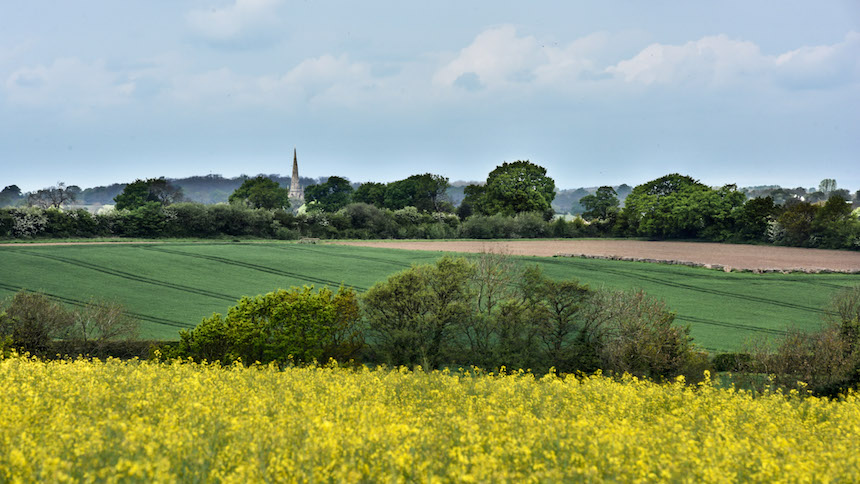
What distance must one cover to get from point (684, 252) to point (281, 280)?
150 ft

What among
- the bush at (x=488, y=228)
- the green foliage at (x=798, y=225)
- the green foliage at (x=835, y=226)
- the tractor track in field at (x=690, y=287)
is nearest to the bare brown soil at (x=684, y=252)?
the green foliage at (x=798, y=225)

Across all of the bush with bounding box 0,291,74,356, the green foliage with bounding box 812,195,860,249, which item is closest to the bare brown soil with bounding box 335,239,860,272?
the green foliage with bounding box 812,195,860,249

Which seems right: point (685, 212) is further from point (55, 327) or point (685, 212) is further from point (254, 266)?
point (55, 327)

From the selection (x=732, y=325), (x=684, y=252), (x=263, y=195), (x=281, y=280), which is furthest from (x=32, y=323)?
(x=263, y=195)

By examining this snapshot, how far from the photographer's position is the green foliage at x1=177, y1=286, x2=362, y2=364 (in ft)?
90.5

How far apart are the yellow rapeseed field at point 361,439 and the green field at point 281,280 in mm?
21438

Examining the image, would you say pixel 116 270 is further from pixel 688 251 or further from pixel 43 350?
pixel 688 251

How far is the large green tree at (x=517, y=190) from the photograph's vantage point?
99.8 m

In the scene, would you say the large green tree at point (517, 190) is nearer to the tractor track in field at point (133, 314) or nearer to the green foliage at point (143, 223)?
the green foliage at point (143, 223)

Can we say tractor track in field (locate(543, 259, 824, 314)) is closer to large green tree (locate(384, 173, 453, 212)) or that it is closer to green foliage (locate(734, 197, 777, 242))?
green foliage (locate(734, 197, 777, 242))

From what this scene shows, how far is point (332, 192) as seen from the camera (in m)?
134

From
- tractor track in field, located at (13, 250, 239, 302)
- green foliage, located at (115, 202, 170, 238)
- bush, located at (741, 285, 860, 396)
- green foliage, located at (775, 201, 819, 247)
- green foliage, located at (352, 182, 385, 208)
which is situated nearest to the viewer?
bush, located at (741, 285, 860, 396)

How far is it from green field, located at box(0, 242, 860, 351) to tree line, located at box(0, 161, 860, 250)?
9.82 metres

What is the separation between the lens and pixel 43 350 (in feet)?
89.3
